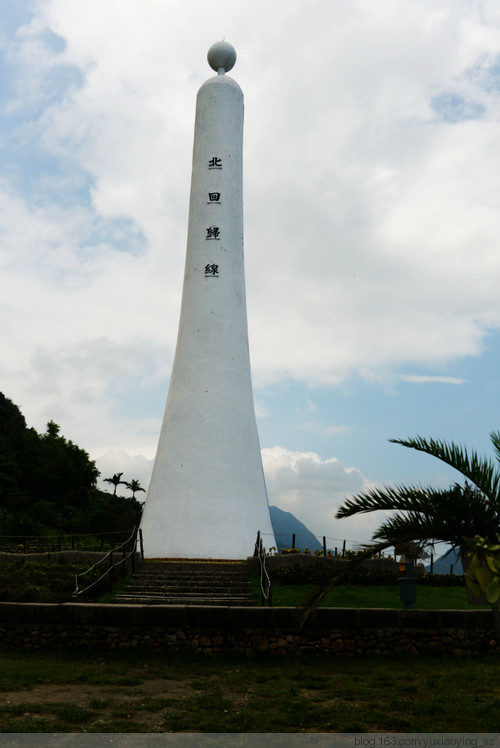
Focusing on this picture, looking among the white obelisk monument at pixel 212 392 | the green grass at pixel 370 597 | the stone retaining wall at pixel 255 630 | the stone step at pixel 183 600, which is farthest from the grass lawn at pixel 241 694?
the white obelisk monument at pixel 212 392

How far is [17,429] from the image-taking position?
4728 cm

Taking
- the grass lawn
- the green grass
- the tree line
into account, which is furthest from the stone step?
the tree line

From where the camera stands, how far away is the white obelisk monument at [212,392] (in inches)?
679

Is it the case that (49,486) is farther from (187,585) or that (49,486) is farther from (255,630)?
(255,630)

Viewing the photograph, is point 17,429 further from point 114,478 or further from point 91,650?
point 91,650

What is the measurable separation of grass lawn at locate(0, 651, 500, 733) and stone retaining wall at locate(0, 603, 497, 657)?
0.18 m

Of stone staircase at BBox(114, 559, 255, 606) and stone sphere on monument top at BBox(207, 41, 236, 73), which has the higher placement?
stone sphere on monument top at BBox(207, 41, 236, 73)

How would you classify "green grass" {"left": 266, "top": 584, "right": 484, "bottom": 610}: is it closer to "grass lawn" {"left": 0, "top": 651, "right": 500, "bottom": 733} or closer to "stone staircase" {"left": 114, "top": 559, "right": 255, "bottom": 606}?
"stone staircase" {"left": 114, "top": 559, "right": 255, "bottom": 606}

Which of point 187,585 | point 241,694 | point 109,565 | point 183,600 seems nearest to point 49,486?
point 109,565

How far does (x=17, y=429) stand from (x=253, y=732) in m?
45.2

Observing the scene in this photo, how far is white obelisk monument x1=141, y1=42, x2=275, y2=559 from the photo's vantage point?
17.2 meters

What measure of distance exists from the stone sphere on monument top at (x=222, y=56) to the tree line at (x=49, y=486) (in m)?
18.0

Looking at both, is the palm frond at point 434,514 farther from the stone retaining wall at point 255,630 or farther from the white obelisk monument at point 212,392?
the white obelisk monument at point 212,392
